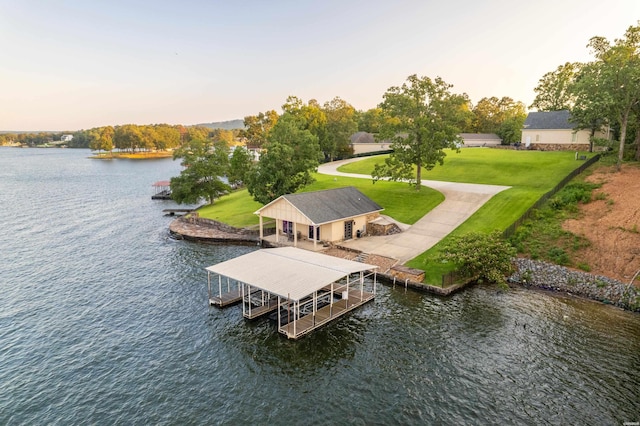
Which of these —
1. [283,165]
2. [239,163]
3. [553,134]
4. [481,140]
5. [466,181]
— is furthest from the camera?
[481,140]

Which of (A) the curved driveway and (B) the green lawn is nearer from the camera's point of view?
(A) the curved driveway

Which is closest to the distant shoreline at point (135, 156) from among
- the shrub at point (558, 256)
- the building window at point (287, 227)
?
the building window at point (287, 227)

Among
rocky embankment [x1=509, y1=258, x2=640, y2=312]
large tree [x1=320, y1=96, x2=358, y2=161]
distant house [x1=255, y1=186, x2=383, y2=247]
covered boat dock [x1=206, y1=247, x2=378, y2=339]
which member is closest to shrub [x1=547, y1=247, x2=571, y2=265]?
rocky embankment [x1=509, y1=258, x2=640, y2=312]

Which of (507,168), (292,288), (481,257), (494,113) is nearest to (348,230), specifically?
(481,257)

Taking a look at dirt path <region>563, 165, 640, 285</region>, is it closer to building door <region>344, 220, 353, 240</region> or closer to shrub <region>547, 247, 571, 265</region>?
shrub <region>547, 247, 571, 265</region>

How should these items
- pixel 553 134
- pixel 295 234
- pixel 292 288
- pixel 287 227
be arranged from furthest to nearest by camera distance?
pixel 553 134
pixel 287 227
pixel 295 234
pixel 292 288

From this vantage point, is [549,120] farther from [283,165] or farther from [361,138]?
[283,165]

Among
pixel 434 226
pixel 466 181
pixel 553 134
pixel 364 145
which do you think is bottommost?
pixel 434 226
